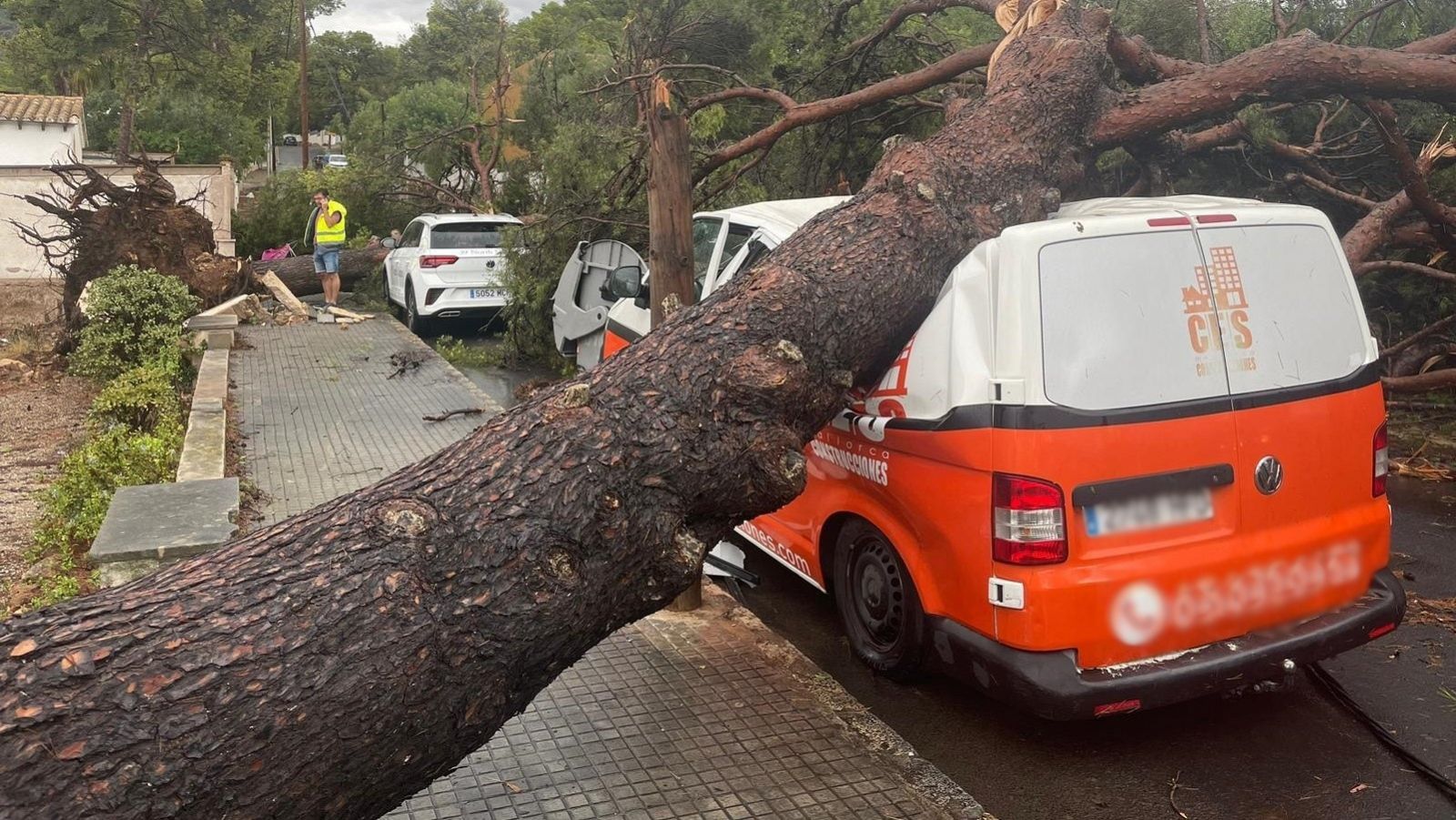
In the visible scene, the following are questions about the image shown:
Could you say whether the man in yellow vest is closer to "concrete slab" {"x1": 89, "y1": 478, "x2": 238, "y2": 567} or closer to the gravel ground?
the gravel ground

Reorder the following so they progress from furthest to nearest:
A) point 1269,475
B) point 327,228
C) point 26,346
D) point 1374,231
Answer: point 327,228
point 26,346
point 1374,231
point 1269,475

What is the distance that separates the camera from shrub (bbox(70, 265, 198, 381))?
429 inches

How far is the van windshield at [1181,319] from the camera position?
3.82m

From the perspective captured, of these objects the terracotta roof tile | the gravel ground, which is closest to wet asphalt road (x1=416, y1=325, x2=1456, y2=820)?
the gravel ground

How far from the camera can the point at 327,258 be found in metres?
16.0

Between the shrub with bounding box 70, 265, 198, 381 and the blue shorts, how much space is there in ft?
15.0

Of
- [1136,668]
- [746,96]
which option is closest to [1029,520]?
[1136,668]

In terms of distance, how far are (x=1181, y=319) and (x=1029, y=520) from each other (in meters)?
0.91

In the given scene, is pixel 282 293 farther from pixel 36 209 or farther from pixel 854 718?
pixel 854 718

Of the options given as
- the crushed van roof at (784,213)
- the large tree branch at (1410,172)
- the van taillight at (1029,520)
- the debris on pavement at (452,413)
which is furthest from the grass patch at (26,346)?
the large tree branch at (1410,172)

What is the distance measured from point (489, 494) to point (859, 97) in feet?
20.8

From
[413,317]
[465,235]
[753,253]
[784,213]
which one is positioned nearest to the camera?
[753,253]

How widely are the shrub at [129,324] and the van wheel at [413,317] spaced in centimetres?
→ 334

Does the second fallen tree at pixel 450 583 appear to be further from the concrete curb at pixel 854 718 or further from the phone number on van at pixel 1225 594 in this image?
the phone number on van at pixel 1225 594
